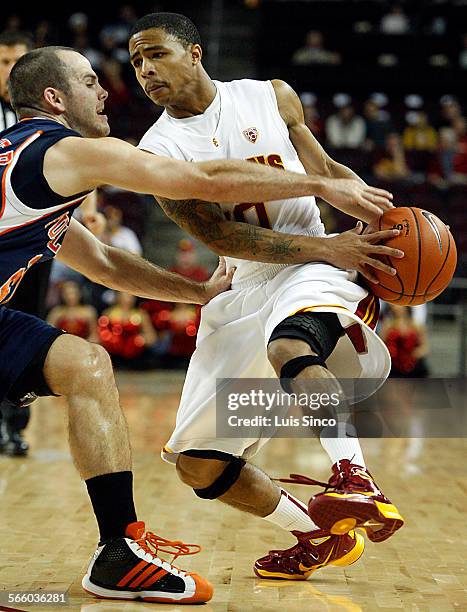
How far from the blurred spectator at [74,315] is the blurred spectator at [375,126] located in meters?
5.30

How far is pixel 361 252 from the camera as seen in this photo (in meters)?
3.48

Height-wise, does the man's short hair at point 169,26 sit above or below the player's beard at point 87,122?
above

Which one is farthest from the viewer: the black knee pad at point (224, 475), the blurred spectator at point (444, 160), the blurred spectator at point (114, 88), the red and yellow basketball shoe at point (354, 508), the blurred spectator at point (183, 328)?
the blurred spectator at point (114, 88)

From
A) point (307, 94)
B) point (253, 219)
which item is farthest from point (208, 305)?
point (307, 94)

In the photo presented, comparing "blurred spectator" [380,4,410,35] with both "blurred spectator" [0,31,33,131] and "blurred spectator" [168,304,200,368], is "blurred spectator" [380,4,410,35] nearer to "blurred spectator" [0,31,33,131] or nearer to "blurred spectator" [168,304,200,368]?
"blurred spectator" [168,304,200,368]

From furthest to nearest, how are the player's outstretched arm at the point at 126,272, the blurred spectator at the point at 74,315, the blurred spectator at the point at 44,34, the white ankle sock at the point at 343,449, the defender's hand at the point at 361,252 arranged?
the blurred spectator at the point at 44,34 → the blurred spectator at the point at 74,315 → the player's outstretched arm at the point at 126,272 → the defender's hand at the point at 361,252 → the white ankle sock at the point at 343,449

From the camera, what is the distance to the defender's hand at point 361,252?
3.45m

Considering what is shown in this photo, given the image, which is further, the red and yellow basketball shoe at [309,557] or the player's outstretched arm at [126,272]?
the player's outstretched arm at [126,272]

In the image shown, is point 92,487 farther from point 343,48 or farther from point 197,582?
point 343,48

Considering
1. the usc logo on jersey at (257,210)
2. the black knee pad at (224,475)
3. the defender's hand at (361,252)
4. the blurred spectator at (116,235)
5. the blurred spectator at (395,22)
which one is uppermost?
the blurred spectator at (395,22)

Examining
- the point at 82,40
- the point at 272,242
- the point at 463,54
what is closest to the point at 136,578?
the point at 272,242

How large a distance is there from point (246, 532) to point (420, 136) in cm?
1125

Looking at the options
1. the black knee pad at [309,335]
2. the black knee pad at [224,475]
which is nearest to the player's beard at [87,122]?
the black knee pad at [309,335]

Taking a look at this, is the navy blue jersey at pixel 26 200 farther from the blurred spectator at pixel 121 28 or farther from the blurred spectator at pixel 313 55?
the blurred spectator at pixel 121 28
